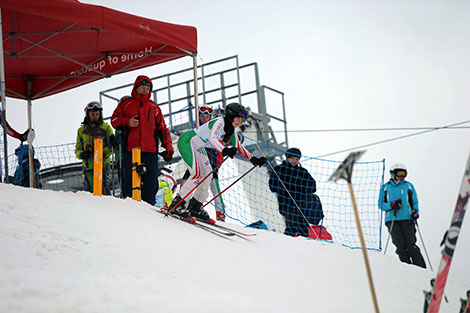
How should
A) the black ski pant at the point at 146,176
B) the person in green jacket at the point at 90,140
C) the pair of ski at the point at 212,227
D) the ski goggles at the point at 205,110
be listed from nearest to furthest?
the pair of ski at the point at 212,227
the black ski pant at the point at 146,176
the person in green jacket at the point at 90,140
the ski goggles at the point at 205,110

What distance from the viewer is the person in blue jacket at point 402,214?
22.7ft

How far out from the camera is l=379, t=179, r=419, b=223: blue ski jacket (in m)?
7.09

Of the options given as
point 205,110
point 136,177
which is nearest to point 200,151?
point 136,177

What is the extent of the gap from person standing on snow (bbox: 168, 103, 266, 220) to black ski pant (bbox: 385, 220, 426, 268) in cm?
230

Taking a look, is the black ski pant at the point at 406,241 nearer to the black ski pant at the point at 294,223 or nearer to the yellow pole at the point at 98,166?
the black ski pant at the point at 294,223

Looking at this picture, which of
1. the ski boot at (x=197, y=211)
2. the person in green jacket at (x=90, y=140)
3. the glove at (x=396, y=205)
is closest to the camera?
the ski boot at (x=197, y=211)

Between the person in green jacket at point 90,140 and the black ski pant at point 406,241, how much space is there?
12.2ft

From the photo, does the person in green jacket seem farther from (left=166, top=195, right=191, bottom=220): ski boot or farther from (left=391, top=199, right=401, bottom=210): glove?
(left=391, top=199, right=401, bottom=210): glove

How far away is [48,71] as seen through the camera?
8.69 metres

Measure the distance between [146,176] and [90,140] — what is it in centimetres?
87

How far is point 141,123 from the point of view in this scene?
6758mm

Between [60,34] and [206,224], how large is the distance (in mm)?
3564

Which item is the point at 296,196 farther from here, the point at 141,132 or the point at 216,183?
the point at 141,132

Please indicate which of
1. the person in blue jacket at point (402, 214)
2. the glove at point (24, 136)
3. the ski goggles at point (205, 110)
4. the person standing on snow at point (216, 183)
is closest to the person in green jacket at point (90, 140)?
the glove at point (24, 136)
